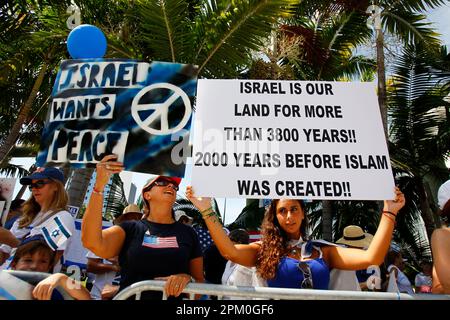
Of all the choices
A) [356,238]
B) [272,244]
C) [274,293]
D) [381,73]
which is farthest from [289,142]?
[381,73]

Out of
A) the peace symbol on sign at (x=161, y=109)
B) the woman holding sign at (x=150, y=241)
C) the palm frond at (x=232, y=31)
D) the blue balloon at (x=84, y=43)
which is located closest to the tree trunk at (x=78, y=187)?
the palm frond at (x=232, y=31)

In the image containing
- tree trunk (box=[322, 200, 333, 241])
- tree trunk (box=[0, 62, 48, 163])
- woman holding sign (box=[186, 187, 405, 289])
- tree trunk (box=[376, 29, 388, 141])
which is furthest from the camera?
tree trunk (box=[322, 200, 333, 241])

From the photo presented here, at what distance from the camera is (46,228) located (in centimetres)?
272

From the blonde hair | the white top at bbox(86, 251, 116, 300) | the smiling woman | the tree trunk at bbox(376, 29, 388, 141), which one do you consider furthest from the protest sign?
the tree trunk at bbox(376, 29, 388, 141)

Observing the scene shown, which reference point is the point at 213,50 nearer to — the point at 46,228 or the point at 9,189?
the point at 9,189

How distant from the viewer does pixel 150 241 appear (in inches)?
95.6

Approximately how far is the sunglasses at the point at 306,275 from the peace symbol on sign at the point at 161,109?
4.07 feet

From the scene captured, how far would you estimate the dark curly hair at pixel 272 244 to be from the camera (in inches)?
96.7

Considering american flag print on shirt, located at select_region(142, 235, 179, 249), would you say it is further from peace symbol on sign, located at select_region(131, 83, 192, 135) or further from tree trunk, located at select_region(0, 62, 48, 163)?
tree trunk, located at select_region(0, 62, 48, 163)

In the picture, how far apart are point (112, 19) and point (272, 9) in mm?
3812

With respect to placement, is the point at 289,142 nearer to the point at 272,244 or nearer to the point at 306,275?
the point at 272,244

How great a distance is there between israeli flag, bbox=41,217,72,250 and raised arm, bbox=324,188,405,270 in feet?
5.77

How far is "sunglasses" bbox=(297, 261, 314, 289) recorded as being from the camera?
7.61ft
